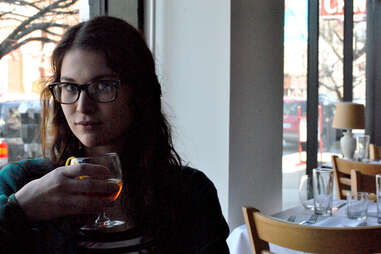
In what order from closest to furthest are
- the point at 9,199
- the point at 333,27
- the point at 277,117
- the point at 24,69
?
1. the point at 9,199
2. the point at 24,69
3. the point at 277,117
4. the point at 333,27

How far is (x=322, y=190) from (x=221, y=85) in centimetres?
79

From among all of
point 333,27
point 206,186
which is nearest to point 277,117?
point 206,186

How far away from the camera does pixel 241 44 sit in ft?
8.18

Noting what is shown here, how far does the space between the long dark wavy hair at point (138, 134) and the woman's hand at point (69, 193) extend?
20cm

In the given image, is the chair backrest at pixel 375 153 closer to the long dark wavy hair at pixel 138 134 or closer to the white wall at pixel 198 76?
the white wall at pixel 198 76

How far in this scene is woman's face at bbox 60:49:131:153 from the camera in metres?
0.92

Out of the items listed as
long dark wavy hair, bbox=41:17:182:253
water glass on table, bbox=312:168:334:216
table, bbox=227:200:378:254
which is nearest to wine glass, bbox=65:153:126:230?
long dark wavy hair, bbox=41:17:182:253

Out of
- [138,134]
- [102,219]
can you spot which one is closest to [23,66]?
[138,134]

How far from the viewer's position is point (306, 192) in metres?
2.12

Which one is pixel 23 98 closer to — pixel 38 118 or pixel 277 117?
pixel 38 118

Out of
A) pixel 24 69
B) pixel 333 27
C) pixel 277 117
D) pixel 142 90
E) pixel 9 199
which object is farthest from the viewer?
pixel 333 27

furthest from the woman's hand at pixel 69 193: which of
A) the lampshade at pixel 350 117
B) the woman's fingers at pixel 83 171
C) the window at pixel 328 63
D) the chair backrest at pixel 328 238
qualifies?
the window at pixel 328 63

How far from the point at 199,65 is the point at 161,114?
1357 millimetres

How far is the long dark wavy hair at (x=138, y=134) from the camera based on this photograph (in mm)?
996
